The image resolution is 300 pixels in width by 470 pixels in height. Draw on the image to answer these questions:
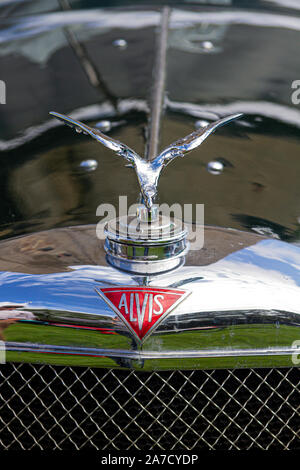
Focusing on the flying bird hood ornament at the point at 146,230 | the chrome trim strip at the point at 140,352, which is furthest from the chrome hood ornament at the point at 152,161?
the chrome trim strip at the point at 140,352

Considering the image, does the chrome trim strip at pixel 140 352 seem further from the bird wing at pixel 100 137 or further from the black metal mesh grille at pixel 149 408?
the bird wing at pixel 100 137

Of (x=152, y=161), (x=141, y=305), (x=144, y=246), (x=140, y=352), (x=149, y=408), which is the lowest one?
(x=149, y=408)

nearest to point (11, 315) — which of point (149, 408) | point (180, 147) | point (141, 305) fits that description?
point (141, 305)

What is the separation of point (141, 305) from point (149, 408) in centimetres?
30

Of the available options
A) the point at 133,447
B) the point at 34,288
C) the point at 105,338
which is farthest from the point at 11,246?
the point at 133,447

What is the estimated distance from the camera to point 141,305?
124cm

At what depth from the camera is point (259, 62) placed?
2199 millimetres

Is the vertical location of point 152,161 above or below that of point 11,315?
above

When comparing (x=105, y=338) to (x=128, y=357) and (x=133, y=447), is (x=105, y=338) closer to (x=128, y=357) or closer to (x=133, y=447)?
(x=128, y=357)

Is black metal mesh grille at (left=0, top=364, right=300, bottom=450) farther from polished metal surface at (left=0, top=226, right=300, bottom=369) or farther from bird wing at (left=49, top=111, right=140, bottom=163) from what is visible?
bird wing at (left=49, top=111, right=140, bottom=163)

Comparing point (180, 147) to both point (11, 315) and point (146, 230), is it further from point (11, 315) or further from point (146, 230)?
point (11, 315)

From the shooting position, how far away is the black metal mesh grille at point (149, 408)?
1.35 metres

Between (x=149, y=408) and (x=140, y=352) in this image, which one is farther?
(x=149, y=408)

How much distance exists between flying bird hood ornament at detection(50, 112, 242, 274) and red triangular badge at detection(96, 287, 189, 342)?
55 mm
